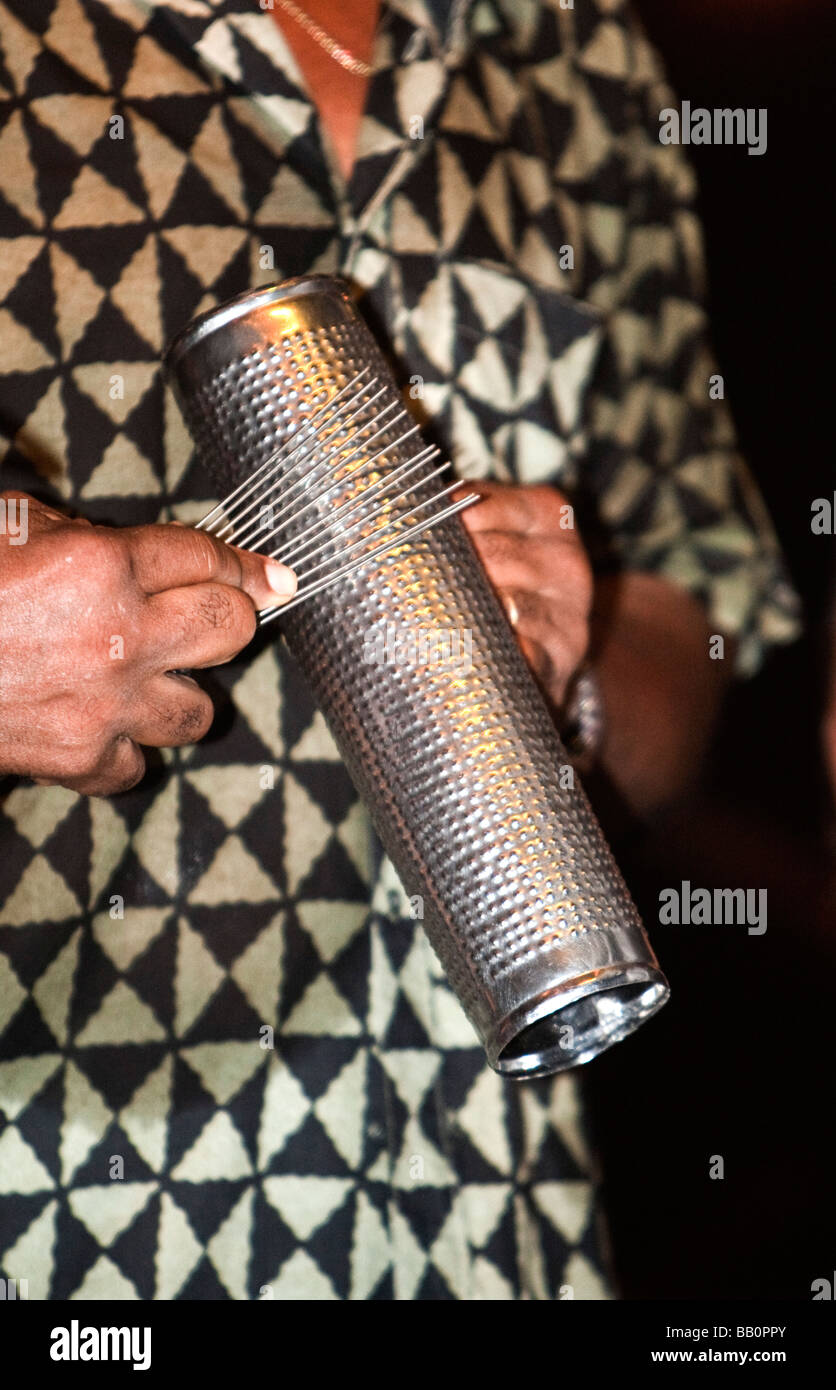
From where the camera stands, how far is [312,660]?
0.49 meters

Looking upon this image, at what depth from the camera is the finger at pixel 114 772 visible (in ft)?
1.56

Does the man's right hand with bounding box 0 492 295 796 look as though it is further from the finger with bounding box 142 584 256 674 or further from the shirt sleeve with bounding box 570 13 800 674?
the shirt sleeve with bounding box 570 13 800 674

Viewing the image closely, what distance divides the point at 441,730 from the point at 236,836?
180mm

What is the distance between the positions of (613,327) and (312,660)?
1.47 feet

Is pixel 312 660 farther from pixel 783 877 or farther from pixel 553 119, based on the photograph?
pixel 783 877

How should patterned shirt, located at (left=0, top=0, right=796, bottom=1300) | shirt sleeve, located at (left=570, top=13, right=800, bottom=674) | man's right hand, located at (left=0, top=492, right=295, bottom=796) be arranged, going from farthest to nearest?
shirt sleeve, located at (left=570, top=13, right=800, bottom=674) → patterned shirt, located at (left=0, top=0, right=796, bottom=1300) → man's right hand, located at (left=0, top=492, right=295, bottom=796)

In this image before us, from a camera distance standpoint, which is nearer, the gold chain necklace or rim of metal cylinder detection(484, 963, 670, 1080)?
rim of metal cylinder detection(484, 963, 670, 1080)

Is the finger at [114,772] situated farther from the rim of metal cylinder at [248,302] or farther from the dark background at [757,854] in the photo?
the dark background at [757,854]

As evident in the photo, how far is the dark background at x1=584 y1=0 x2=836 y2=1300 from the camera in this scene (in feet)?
3.78

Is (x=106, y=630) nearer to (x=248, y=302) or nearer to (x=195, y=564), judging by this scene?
(x=195, y=564)

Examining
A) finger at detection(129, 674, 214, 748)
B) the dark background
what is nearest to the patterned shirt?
finger at detection(129, 674, 214, 748)

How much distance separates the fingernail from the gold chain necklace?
0.35m

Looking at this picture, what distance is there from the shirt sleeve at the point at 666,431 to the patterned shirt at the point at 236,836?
172 millimetres

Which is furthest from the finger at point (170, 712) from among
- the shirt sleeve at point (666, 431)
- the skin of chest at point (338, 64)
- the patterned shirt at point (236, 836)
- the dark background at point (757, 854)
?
the dark background at point (757, 854)
